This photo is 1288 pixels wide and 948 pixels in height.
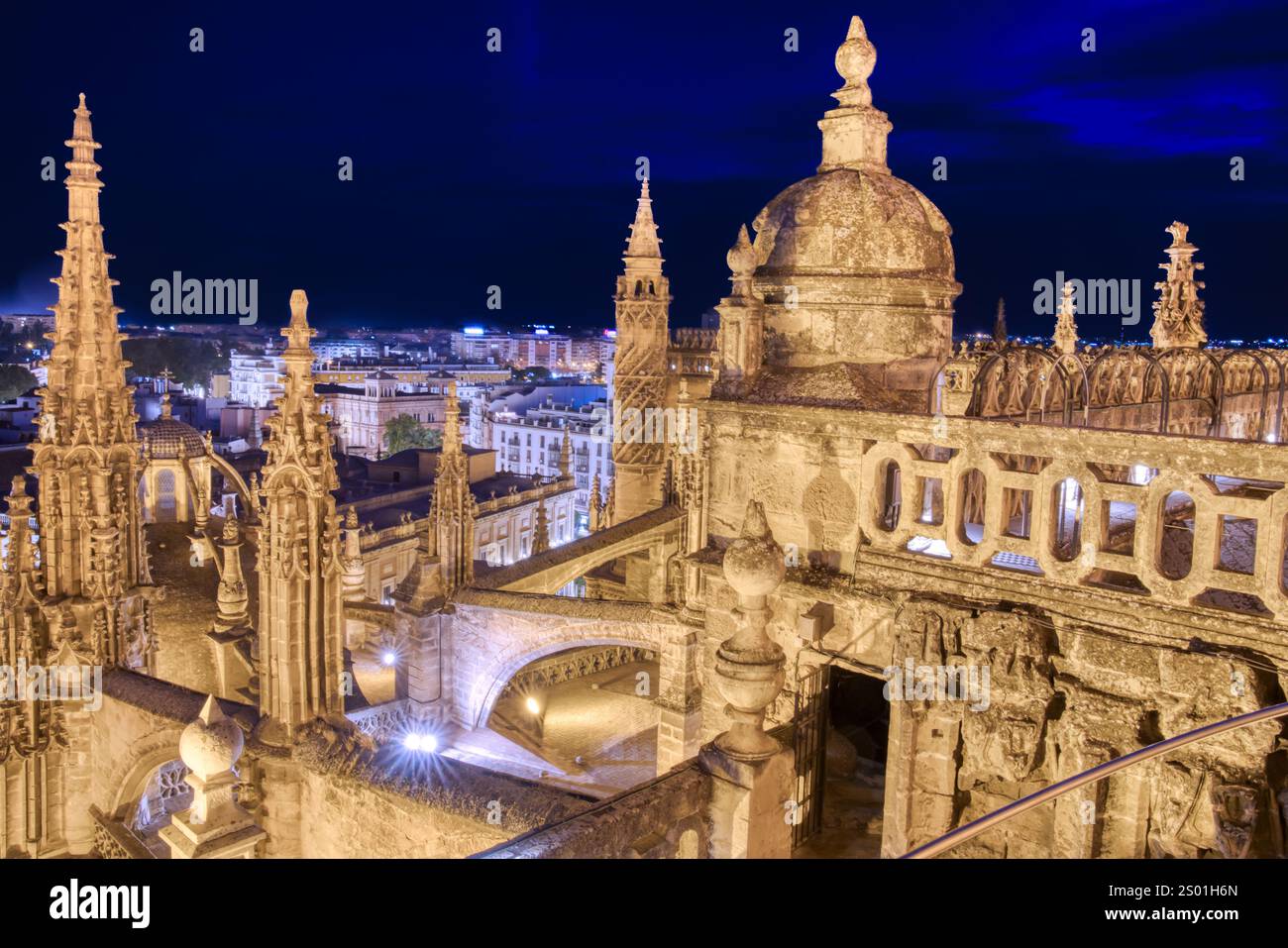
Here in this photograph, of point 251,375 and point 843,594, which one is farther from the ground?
point 251,375

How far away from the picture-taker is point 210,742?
10.1m

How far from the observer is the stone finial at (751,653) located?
28.3ft

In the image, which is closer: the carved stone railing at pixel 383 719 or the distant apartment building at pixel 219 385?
the carved stone railing at pixel 383 719

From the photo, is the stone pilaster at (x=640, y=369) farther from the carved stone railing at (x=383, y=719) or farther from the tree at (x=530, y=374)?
the tree at (x=530, y=374)

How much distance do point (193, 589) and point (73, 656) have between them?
625 centimetres

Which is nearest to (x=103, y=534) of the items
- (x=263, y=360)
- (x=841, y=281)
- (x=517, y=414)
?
(x=841, y=281)

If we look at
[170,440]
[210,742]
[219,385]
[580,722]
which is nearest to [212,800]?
[210,742]

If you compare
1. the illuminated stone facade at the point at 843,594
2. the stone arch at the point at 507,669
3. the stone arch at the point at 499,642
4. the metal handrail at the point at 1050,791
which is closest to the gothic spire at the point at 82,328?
the illuminated stone facade at the point at 843,594

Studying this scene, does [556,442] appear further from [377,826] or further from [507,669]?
[377,826]

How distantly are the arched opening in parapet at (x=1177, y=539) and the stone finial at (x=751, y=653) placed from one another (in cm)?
397

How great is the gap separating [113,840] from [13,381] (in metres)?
92.5

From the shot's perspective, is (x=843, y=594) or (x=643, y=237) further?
(x=643, y=237)
